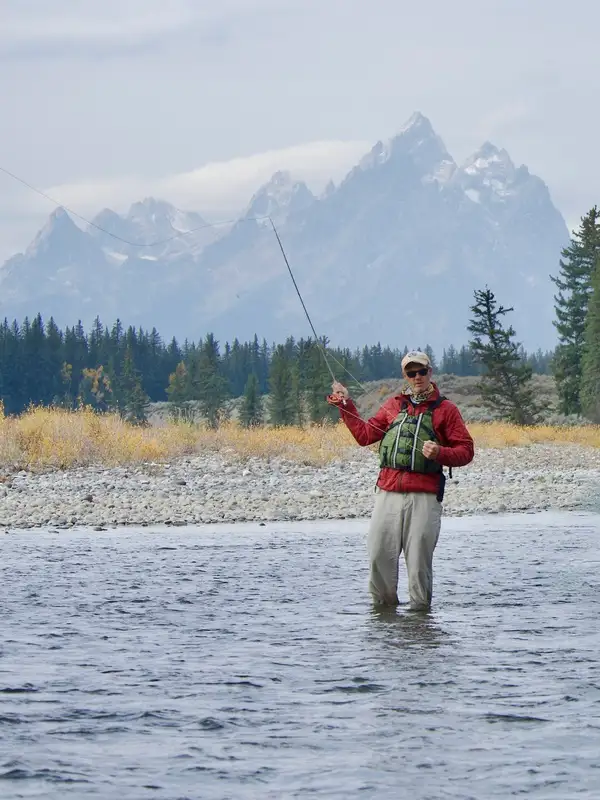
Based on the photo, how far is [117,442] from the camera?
86.7ft

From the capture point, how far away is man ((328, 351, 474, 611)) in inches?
352

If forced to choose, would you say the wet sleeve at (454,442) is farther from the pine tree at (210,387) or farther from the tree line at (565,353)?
the pine tree at (210,387)

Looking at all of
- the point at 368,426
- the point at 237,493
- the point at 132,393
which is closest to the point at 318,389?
the point at 132,393

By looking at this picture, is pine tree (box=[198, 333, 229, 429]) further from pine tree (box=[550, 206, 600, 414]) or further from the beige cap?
the beige cap

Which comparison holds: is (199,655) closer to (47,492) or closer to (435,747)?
(435,747)

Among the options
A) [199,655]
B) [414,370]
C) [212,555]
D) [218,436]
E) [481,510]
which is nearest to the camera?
[199,655]

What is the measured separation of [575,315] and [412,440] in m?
64.8

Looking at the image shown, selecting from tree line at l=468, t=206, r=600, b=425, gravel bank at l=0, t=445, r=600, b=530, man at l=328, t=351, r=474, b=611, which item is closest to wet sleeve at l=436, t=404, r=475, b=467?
man at l=328, t=351, r=474, b=611

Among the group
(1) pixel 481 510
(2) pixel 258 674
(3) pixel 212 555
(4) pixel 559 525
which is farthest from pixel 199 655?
(1) pixel 481 510

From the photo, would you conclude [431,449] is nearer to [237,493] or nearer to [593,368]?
[237,493]

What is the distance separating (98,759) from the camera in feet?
17.4

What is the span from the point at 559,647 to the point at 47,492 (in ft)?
46.2

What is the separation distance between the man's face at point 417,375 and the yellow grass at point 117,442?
16.4 m

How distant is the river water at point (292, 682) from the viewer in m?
5.06
